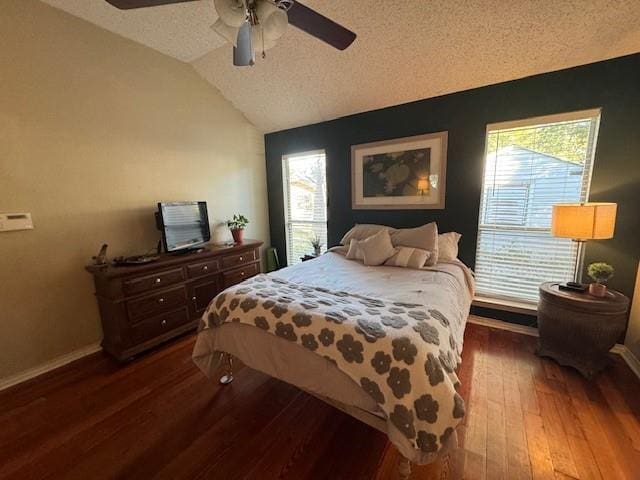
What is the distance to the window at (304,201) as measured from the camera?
368 centimetres

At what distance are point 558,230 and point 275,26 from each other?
2.41 meters

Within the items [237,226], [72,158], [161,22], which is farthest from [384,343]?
[161,22]

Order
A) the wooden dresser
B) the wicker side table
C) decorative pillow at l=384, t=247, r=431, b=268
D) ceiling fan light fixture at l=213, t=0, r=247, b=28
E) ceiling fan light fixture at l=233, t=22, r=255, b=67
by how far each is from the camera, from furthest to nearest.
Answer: decorative pillow at l=384, t=247, r=431, b=268 < the wooden dresser < the wicker side table < ceiling fan light fixture at l=233, t=22, r=255, b=67 < ceiling fan light fixture at l=213, t=0, r=247, b=28

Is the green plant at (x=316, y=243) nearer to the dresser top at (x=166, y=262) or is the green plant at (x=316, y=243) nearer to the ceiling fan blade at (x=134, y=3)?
the dresser top at (x=166, y=262)

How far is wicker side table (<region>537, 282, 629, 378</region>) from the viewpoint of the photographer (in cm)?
181

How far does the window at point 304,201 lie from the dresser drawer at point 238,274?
36.1 inches

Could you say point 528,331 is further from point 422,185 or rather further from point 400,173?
point 400,173

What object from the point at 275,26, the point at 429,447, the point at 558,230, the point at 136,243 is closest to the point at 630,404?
the point at 558,230

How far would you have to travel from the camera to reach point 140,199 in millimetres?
2633

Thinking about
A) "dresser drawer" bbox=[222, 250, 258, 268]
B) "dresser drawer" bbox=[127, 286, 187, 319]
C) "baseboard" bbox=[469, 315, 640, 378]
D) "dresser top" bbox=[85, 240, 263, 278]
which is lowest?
"baseboard" bbox=[469, 315, 640, 378]

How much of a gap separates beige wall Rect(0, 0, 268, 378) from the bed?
1.44m

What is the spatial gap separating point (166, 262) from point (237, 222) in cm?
119

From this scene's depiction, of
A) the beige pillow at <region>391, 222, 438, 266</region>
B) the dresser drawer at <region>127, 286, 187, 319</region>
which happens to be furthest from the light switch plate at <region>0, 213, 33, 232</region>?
the beige pillow at <region>391, 222, 438, 266</region>

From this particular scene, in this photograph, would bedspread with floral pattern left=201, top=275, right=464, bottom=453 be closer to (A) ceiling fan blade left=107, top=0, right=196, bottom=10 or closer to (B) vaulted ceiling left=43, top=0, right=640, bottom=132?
(A) ceiling fan blade left=107, top=0, right=196, bottom=10
